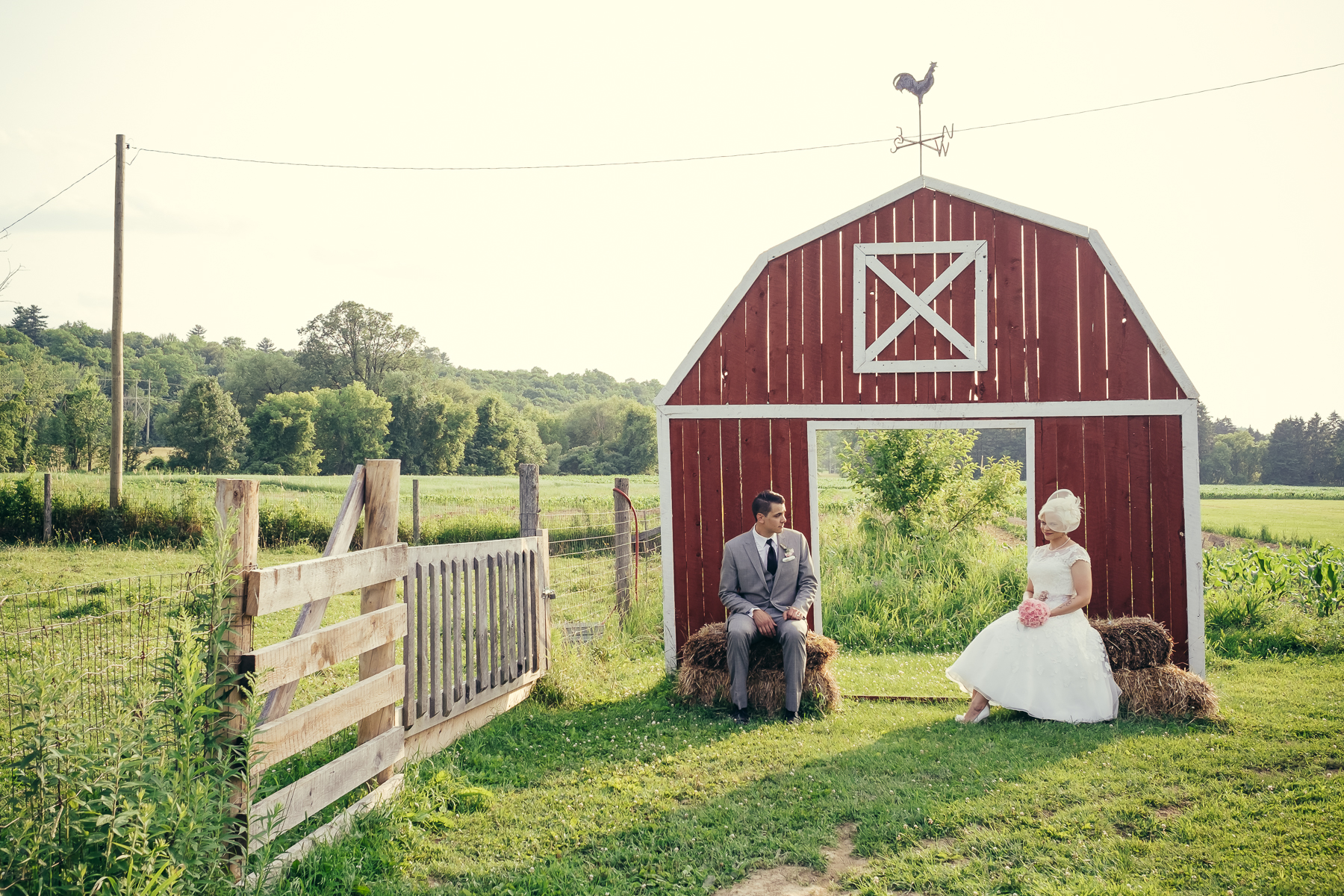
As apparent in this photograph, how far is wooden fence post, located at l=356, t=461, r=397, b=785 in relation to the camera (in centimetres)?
430

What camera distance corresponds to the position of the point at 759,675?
6.17 meters

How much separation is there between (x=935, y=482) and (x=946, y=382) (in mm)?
5894

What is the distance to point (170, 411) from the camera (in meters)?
50.8

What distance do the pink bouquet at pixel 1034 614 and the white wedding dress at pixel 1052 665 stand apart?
0.06 m

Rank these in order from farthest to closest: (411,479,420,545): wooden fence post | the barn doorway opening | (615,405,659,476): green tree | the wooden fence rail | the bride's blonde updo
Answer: (615,405,659,476): green tree < (411,479,420,545): wooden fence post < the barn doorway opening < the bride's blonde updo < the wooden fence rail

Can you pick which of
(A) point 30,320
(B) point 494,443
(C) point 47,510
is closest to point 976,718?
(C) point 47,510

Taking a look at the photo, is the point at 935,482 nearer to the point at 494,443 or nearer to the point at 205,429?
the point at 205,429

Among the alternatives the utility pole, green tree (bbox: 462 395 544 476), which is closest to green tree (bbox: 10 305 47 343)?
green tree (bbox: 462 395 544 476)

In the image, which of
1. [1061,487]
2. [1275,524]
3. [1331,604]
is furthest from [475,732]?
[1275,524]

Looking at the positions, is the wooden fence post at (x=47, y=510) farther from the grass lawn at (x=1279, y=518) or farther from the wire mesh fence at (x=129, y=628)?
the grass lawn at (x=1279, y=518)

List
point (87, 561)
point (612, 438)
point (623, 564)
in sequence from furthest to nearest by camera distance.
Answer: point (612, 438)
point (87, 561)
point (623, 564)

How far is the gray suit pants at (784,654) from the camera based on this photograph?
5.94m

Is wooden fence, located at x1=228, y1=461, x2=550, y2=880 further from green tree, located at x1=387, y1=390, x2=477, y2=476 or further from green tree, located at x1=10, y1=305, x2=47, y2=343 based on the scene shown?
green tree, located at x1=10, y1=305, x2=47, y2=343

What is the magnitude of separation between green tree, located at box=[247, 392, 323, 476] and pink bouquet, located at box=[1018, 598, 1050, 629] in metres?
50.1
